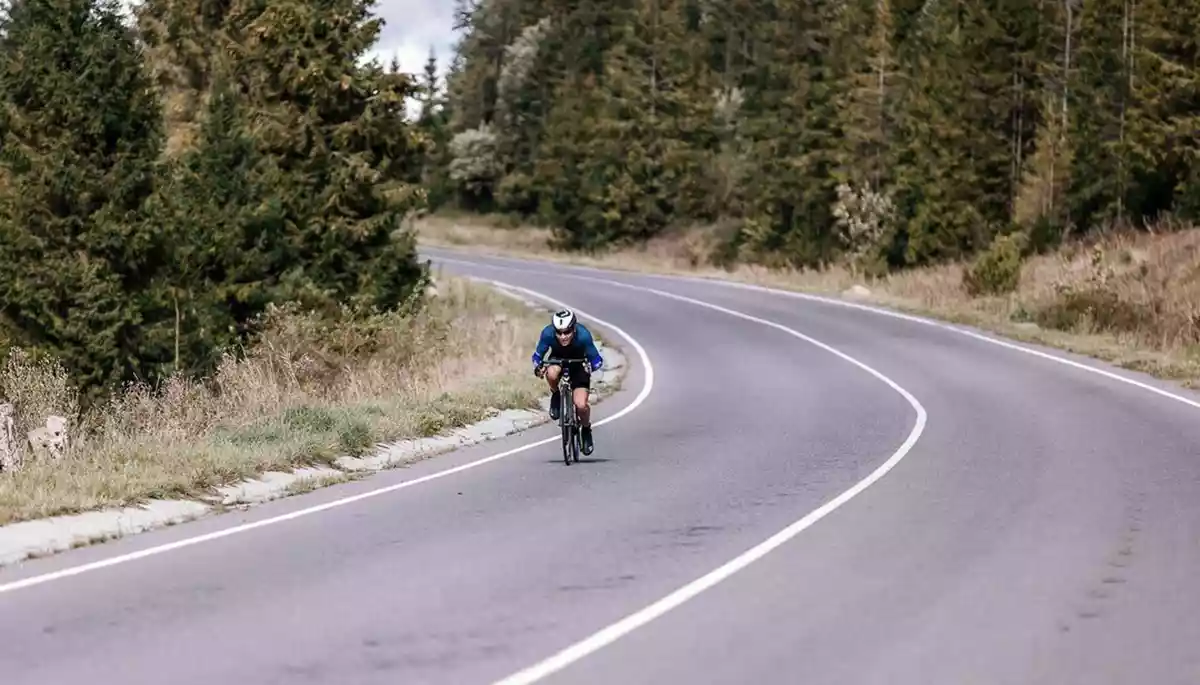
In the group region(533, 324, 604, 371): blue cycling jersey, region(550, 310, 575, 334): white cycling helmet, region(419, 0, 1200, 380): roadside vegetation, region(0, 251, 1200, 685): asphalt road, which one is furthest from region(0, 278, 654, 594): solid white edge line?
region(419, 0, 1200, 380): roadside vegetation

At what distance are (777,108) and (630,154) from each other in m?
7.23

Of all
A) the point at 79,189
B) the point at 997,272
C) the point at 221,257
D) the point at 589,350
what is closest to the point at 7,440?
the point at 589,350

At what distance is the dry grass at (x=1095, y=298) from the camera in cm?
2991

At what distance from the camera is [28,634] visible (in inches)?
311

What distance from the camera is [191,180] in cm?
2978

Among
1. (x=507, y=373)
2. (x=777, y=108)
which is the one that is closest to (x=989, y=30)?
(x=777, y=108)

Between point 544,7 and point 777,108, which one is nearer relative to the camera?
point 777,108

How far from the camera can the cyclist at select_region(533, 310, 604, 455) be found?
15906 millimetres

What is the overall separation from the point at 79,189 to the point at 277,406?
27.3ft

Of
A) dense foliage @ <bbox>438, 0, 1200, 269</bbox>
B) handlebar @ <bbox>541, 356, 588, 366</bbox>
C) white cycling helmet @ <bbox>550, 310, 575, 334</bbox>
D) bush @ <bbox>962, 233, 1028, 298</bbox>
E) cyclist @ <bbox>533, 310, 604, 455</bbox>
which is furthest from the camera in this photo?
dense foliage @ <bbox>438, 0, 1200, 269</bbox>

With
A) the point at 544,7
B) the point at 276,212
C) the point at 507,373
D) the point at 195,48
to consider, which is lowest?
the point at 507,373

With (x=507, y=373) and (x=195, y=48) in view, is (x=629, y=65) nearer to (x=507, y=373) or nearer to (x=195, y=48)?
(x=195, y=48)

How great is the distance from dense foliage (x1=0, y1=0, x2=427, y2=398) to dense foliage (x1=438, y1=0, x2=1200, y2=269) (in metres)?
20.5

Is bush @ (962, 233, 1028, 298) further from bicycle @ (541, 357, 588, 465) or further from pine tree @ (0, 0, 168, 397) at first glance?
bicycle @ (541, 357, 588, 465)
